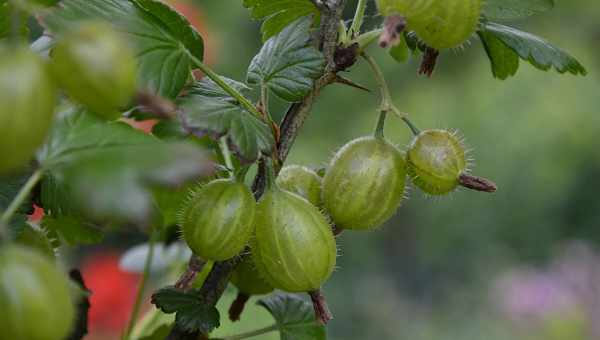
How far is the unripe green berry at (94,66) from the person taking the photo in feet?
1.32

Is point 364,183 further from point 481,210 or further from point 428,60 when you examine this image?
point 481,210

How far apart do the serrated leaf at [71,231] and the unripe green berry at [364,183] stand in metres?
0.24

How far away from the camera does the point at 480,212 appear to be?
167 inches

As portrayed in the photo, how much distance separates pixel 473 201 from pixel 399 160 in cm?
362

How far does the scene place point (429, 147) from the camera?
2.43ft

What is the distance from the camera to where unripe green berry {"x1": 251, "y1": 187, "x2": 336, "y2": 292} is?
2.20 feet

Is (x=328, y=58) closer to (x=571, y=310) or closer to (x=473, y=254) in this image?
(x=571, y=310)

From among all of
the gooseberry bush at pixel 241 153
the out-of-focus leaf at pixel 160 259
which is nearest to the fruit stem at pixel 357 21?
the gooseberry bush at pixel 241 153

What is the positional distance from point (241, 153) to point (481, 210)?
12.4 feet

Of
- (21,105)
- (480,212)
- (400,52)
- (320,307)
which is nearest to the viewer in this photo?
(21,105)

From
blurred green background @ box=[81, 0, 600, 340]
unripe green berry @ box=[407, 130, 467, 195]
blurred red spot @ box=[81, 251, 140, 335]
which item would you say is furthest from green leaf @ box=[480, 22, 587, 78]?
blurred green background @ box=[81, 0, 600, 340]

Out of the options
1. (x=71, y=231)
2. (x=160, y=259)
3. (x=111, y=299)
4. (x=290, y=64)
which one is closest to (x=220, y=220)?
(x=290, y=64)

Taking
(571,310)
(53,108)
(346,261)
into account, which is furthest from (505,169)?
(53,108)

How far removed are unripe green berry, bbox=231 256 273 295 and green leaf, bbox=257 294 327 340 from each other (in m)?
0.04
